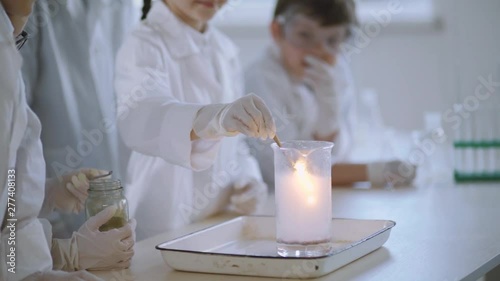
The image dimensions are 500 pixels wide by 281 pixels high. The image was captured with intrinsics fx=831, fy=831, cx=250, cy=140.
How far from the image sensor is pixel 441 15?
3.42 meters

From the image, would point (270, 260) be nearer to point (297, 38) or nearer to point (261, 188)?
point (261, 188)

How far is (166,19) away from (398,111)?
1.87 meters

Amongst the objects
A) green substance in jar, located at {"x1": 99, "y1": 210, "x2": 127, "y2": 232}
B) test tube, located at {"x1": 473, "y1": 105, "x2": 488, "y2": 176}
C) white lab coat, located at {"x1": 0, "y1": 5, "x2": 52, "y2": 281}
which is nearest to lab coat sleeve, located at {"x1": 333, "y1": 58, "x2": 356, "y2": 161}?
test tube, located at {"x1": 473, "y1": 105, "x2": 488, "y2": 176}

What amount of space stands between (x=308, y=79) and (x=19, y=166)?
1373 mm

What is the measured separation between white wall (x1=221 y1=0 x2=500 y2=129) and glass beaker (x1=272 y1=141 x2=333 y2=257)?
6.60 feet

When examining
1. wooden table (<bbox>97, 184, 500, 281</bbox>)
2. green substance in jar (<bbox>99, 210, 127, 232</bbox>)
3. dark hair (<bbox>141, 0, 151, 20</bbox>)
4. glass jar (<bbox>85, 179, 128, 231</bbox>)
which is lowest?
wooden table (<bbox>97, 184, 500, 281</bbox>)

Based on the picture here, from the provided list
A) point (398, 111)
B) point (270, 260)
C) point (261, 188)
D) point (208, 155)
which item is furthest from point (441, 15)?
point (270, 260)

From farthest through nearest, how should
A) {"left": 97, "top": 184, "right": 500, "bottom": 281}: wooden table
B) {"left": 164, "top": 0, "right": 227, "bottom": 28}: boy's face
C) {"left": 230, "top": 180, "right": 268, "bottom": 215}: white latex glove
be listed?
{"left": 230, "top": 180, "right": 268, "bottom": 215}: white latex glove < {"left": 164, "top": 0, "right": 227, "bottom": 28}: boy's face < {"left": 97, "top": 184, "right": 500, "bottom": 281}: wooden table

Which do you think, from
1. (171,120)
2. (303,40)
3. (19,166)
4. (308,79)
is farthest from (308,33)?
(19,166)

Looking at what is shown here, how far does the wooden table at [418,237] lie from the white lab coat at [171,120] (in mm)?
76

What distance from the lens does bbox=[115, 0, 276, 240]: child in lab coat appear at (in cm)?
153

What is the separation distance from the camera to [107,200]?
135 centimetres

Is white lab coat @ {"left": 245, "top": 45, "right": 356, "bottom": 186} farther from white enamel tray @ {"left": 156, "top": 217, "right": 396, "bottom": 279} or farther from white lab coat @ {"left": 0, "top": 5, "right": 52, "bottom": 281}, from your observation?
white lab coat @ {"left": 0, "top": 5, "right": 52, "bottom": 281}

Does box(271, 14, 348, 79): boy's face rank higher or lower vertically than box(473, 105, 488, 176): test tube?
higher
